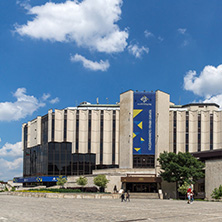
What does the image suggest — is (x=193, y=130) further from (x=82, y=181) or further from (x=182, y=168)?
(x=82, y=181)

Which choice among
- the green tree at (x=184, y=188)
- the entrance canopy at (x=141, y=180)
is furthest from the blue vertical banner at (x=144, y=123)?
the green tree at (x=184, y=188)

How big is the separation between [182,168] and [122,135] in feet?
74.3

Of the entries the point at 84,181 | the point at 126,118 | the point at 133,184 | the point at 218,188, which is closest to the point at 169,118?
the point at 126,118

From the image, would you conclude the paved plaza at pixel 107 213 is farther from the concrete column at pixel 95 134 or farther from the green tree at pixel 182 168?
the concrete column at pixel 95 134

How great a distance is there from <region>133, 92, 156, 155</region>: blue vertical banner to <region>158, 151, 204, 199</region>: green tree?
14645 millimetres

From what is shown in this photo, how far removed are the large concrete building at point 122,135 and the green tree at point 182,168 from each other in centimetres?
1330

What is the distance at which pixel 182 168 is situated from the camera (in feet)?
179

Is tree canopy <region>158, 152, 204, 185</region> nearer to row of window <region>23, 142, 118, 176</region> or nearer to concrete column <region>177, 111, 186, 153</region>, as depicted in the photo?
concrete column <region>177, 111, 186, 153</region>

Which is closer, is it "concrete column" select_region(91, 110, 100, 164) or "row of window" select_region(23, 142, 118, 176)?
"row of window" select_region(23, 142, 118, 176)

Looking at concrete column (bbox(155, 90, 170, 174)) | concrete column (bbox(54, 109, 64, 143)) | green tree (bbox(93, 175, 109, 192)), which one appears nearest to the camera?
green tree (bbox(93, 175, 109, 192))

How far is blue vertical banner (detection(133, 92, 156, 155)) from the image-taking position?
238 ft

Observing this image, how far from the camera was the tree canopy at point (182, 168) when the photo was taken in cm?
5447

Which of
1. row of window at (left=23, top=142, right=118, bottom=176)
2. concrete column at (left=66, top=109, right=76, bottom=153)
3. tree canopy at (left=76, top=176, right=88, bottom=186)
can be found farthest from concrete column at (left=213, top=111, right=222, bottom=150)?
concrete column at (left=66, top=109, right=76, bottom=153)

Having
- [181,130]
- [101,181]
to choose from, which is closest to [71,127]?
[101,181]
